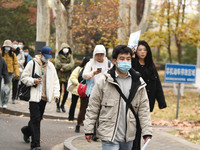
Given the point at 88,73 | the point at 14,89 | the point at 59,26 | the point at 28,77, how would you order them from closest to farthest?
the point at 28,77 < the point at 88,73 < the point at 14,89 < the point at 59,26

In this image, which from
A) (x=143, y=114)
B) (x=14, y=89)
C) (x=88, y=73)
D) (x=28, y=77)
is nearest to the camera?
(x=143, y=114)

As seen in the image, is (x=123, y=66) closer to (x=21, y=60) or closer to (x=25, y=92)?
(x=25, y=92)

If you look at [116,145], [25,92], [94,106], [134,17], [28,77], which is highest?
[134,17]

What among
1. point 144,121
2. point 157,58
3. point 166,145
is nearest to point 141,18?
point 166,145

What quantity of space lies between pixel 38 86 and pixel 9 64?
18.8 feet

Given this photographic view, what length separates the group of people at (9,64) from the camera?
1081 centimetres

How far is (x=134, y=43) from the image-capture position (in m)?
6.41

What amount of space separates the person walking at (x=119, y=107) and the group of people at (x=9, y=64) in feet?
21.1

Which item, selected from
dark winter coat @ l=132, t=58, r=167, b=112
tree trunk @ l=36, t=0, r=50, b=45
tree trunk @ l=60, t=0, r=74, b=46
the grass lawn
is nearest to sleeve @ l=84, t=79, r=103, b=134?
dark winter coat @ l=132, t=58, r=167, b=112

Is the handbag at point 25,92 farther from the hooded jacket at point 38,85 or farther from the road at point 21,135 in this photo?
the road at point 21,135

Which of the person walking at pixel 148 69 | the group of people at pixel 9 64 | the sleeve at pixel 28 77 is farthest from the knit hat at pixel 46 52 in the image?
the group of people at pixel 9 64

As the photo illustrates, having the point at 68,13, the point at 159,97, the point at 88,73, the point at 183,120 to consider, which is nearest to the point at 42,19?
the point at 68,13

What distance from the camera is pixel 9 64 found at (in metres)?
12.9

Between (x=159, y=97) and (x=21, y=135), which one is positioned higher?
(x=159, y=97)
